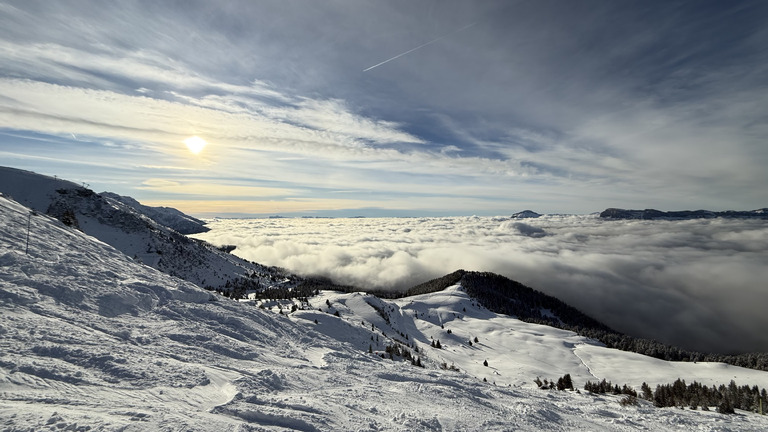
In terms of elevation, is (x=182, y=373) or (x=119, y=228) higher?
(x=182, y=373)

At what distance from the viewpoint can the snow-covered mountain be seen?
8562mm

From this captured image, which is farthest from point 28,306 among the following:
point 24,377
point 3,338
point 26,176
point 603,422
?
point 26,176

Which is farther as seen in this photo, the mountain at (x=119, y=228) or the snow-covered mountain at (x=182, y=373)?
the mountain at (x=119, y=228)

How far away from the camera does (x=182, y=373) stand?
11.5m

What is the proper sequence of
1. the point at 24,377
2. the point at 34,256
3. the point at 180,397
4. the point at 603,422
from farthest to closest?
the point at 34,256 → the point at 603,422 → the point at 180,397 → the point at 24,377

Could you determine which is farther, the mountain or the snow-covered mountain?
the mountain

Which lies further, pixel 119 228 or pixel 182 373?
pixel 119 228

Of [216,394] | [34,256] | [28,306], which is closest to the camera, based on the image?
[216,394]

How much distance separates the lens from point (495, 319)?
14600 centimetres

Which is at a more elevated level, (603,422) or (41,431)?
(41,431)

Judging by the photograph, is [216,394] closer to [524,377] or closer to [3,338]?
[3,338]

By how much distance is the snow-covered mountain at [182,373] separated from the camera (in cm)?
856

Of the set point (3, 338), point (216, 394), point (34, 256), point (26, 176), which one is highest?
point (26, 176)

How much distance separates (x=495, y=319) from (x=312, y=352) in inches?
5640
